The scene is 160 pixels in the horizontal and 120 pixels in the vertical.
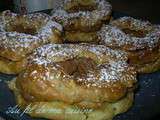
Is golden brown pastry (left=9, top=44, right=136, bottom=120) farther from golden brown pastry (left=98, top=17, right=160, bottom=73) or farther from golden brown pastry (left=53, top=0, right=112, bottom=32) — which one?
golden brown pastry (left=53, top=0, right=112, bottom=32)

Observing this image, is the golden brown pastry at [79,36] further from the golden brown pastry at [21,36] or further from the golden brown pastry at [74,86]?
the golden brown pastry at [74,86]

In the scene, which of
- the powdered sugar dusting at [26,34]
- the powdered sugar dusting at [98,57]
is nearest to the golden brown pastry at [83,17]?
the powdered sugar dusting at [26,34]

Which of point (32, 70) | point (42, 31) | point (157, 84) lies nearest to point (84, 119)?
point (32, 70)

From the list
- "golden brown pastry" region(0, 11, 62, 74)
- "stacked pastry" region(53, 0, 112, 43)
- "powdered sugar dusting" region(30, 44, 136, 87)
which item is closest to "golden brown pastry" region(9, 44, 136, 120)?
"powdered sugar dusting" region(30, 44, 136, 87)

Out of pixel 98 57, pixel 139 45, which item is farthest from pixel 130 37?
pixel 98 57

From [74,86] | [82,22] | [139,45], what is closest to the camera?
[74,86]

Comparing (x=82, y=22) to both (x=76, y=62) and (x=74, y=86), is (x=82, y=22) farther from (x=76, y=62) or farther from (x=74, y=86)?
(x=74, y=86)

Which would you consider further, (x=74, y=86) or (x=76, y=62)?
(x=76, y=62)
